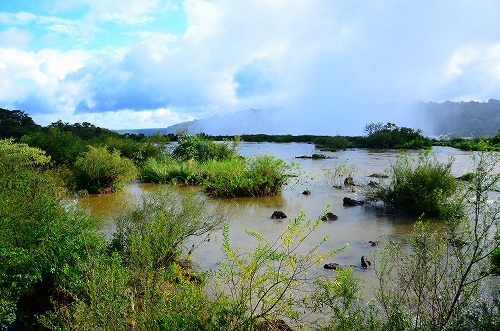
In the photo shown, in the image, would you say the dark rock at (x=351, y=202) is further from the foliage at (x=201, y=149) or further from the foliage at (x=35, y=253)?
the foliage at (x=201, y=149)

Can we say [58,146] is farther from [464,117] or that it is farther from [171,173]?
[464,117]

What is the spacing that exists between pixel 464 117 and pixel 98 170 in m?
60.8

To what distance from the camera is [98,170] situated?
16.2 meters

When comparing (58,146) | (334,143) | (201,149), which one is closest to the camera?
(58,146)

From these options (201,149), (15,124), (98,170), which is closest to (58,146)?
(98,170)

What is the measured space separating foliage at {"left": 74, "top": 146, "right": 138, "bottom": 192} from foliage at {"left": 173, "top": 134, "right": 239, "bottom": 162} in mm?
5783

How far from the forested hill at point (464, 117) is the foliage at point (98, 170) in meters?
42.8

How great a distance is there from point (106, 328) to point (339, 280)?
206 centimetres

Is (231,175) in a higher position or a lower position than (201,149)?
lower

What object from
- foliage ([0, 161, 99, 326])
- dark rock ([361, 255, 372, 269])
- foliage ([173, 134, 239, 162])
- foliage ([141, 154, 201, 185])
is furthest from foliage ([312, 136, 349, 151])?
foliage ([0, 161, 99, 326])

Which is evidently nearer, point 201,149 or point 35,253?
point 35,253

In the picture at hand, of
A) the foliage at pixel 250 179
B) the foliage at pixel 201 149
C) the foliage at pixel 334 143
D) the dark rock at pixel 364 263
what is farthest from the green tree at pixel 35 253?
the foliage at pixel 334 143

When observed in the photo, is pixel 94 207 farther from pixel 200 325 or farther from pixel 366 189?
pixel 200 325

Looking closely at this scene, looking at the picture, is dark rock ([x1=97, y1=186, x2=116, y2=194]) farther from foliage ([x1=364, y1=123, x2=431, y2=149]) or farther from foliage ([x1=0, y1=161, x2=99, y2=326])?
foliage ([x1=364, y1=123, x2=431, y2=149])
